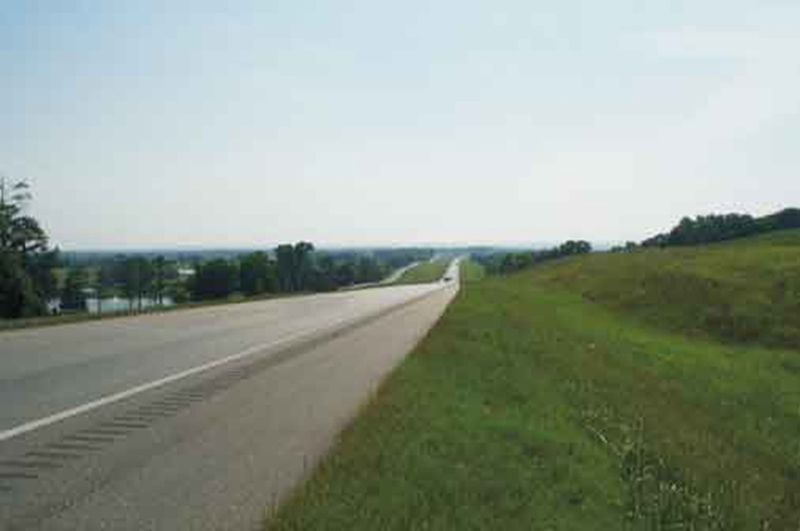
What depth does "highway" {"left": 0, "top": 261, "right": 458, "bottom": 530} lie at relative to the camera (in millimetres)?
4531

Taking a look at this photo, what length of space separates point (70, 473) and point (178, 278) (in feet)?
365

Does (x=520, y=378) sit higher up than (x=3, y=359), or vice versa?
(x=3, y=359)

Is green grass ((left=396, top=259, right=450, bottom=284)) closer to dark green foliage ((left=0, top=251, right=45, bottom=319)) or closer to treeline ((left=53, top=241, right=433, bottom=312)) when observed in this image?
treeline ((left=53, top=241, right=433, bottom=312))

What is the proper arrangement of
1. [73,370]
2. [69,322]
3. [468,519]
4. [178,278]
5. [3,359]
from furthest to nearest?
[178,278] < [69,322] < [3,359] < [73,370] < [468,519]

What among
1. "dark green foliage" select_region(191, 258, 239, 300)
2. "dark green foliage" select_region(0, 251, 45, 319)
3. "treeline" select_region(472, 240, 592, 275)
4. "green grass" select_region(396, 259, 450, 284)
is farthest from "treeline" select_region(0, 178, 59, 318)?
"treeline" select_region(472, 240, 592, 275)

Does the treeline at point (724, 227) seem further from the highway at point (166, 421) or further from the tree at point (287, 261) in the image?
the highway at point (166, 421)

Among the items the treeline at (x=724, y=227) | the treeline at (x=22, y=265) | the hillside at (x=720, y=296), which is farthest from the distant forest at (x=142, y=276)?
the treeline at (x=724, y=227)

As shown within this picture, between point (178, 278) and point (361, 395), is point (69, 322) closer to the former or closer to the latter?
point (361, 395)

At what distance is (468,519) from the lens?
4504mm

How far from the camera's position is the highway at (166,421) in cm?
453

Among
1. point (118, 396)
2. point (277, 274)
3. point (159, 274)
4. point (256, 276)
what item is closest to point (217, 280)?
point (256, 276)

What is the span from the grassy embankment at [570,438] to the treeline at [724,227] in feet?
234

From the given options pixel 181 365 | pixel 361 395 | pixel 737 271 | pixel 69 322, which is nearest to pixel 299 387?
pixel 361 395

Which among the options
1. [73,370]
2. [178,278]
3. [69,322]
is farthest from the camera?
[178,278]
